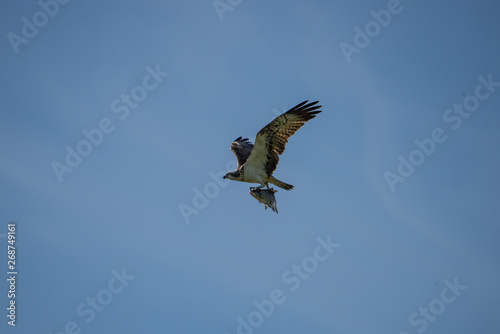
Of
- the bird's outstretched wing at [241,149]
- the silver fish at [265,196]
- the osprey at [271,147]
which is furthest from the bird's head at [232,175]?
the silver fish at [265,196]

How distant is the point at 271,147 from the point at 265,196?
2218 mm

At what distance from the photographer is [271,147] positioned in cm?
2128

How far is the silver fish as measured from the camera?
1945cm

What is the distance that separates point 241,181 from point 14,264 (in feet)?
26.7

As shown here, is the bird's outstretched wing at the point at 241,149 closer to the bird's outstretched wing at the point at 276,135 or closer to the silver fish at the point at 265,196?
the bird's outstretched wing at the point at 276,135

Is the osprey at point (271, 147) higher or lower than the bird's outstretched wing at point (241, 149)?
lower

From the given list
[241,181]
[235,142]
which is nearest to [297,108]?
[241,181]

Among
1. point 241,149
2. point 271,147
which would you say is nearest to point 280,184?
point 271,147

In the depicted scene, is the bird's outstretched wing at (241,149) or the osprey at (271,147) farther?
the bird's outstretched wing at (241,149)

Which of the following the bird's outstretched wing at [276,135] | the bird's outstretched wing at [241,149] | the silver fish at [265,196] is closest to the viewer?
the silver fish at [265,196]

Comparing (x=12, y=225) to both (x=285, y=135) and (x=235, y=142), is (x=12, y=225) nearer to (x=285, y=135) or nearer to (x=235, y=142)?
(x=235, y=142)

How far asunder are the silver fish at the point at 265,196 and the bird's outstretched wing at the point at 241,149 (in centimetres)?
337

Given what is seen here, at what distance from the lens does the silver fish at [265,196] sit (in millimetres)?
19453

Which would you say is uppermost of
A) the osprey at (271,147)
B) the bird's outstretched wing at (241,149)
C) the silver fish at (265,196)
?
the bird's outstretched wing at (241,149)
